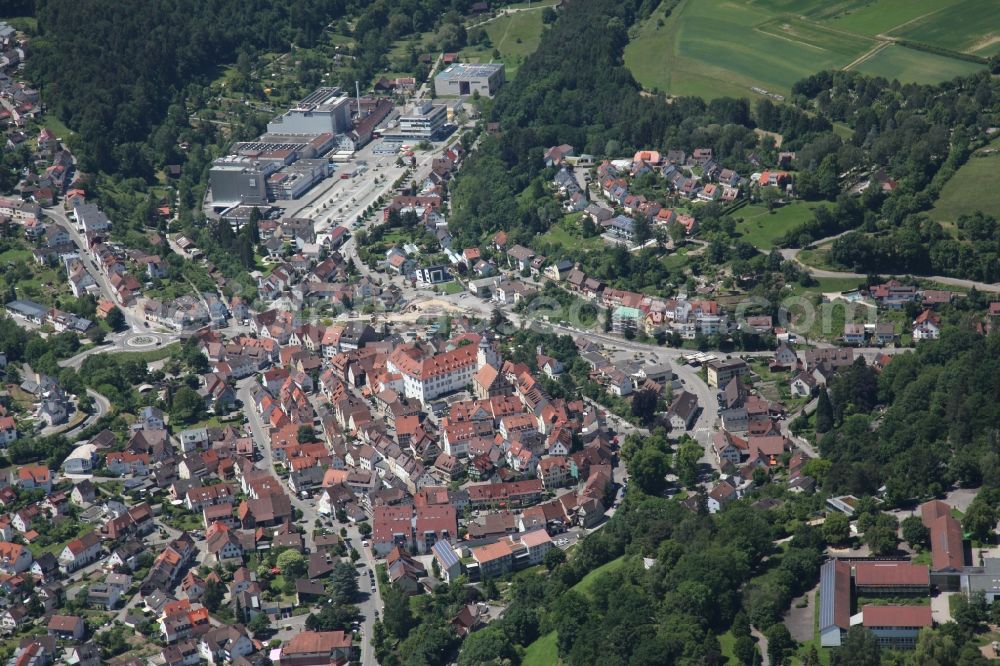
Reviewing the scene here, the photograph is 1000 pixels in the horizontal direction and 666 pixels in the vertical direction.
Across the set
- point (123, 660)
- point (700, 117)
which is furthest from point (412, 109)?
point (123, 660)

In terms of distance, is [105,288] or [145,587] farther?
[105,288]

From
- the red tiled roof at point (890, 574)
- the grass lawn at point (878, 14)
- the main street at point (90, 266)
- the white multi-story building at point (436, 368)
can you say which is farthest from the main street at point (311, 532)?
the grass lawn at point (878, 14)

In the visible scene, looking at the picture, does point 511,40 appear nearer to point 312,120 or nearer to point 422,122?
point 422,122

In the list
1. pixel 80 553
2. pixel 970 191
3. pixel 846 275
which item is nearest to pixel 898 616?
pixel 80 553

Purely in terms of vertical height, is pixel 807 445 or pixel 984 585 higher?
pixel 984 585

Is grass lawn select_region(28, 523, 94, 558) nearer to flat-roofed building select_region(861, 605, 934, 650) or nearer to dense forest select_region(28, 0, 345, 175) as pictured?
flat-roofed building select_region(861, 605, 934, 650)

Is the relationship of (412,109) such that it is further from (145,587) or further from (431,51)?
(145,587)
